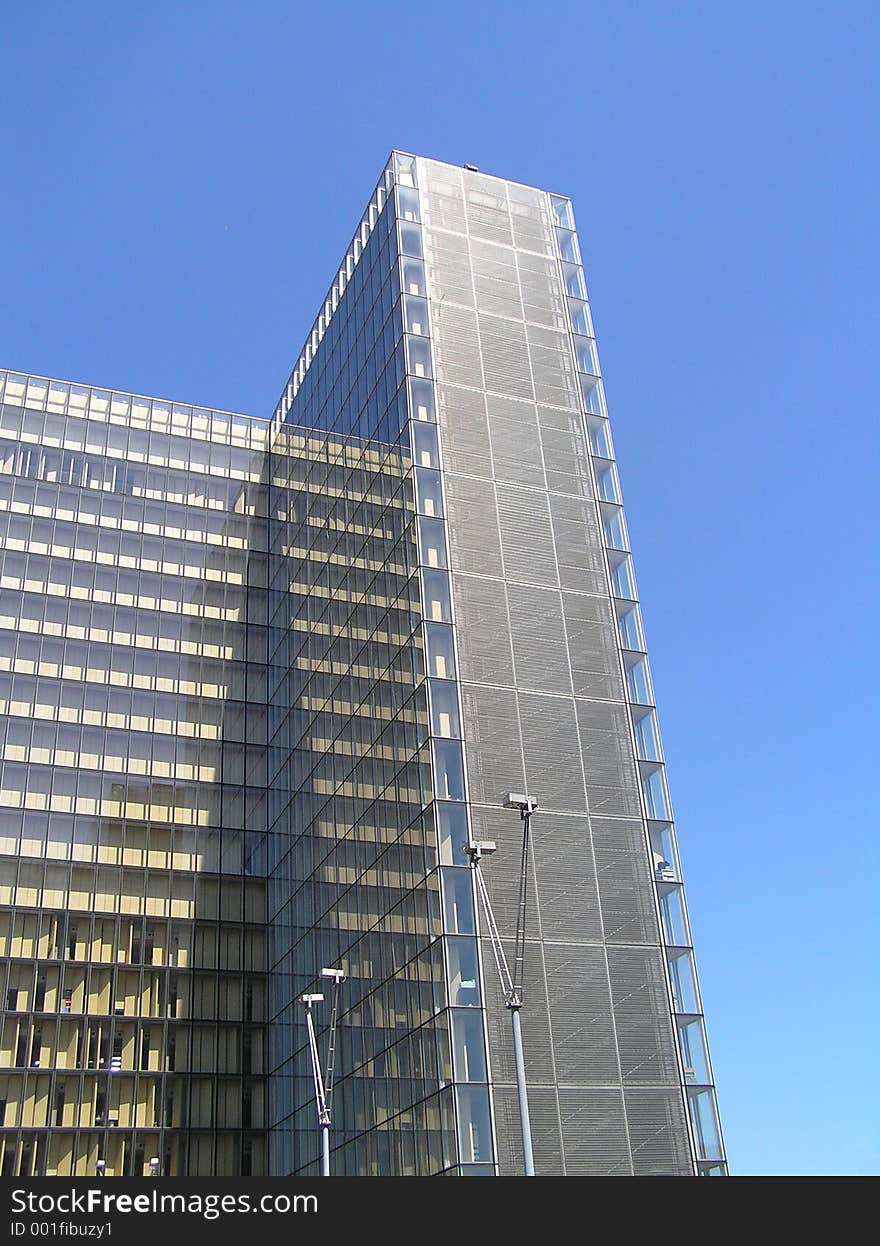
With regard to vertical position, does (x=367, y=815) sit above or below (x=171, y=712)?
below

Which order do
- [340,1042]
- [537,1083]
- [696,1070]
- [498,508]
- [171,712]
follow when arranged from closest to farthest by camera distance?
[537,1083], [696,1070], [340,1042], [498,508], [171,712]

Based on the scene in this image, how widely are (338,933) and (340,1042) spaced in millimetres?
4800

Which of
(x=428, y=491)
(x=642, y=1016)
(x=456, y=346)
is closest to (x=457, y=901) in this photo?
(x=642, y=1016)

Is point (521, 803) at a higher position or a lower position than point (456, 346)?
lower

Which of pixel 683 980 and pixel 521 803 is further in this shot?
pixel 683 980

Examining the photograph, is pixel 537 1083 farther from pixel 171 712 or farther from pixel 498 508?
pixel 171 712

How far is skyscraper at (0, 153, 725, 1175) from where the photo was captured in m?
39.8

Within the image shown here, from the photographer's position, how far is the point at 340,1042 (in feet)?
148

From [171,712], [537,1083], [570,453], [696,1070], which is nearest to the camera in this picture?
[537,1083]

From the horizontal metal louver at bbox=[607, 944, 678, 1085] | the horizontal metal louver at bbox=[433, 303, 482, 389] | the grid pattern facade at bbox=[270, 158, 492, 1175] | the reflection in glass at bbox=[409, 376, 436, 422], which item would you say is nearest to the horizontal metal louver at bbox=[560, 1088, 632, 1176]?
the horizontal metal louver at bbox=[607, 944, 678, 1085]

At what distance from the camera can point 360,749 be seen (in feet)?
161

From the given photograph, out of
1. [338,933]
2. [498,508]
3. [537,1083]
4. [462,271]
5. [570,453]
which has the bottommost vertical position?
[537,1083]

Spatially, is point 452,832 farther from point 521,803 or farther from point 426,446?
point 426,446

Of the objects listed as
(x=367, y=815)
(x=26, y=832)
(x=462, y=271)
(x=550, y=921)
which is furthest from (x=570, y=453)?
(x=26, y=832)
